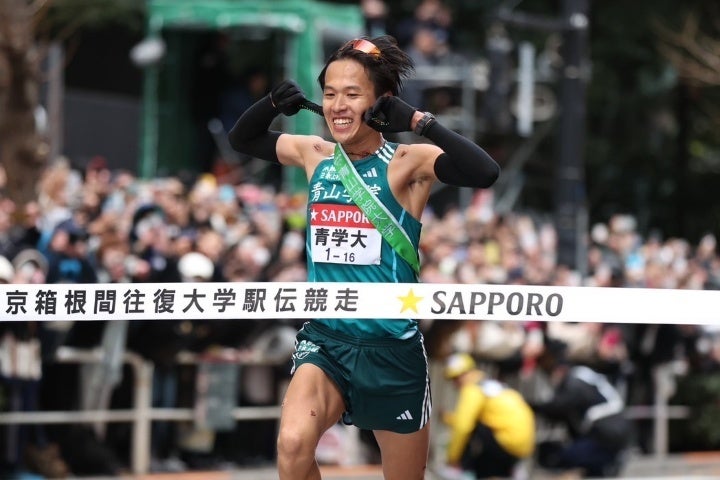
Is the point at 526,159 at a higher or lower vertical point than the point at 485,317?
higher

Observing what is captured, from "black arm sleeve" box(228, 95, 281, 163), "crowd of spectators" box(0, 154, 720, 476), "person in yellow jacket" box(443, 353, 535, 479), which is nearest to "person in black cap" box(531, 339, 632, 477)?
"crowd of spectators" box(0, 154, 720, 476)

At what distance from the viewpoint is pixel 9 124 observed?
14477mm

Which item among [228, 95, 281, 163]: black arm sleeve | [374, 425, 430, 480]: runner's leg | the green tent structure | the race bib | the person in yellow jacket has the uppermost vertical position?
the green tent structure

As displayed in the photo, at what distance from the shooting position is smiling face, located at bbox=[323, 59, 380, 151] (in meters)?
6.91

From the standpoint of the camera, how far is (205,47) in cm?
2050

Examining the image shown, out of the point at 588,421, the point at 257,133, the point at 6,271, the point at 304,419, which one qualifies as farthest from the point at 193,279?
the point at 304,419

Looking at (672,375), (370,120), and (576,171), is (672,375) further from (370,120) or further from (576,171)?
(370,120)

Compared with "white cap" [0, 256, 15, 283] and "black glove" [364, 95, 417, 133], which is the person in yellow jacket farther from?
"black glove" [364, 95, 417, 133]

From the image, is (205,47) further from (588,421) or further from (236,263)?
(588,421)

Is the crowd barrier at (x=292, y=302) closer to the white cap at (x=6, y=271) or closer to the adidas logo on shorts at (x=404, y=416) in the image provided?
the adidas logo on shorts at (x=404, y=416)

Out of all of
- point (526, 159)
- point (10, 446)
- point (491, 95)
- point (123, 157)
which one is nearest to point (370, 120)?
point (10, 446)

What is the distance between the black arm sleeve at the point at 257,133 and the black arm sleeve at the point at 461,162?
944 mm

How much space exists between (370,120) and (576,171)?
833 cm

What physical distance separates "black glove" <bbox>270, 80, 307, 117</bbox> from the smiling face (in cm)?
29
